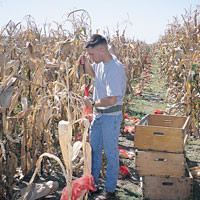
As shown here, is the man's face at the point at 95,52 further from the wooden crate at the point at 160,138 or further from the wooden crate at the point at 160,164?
the wooden crate at the point at 160,164

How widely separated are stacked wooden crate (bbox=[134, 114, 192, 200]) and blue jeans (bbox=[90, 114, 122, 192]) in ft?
1.17

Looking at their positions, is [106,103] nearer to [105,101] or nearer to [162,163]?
[105,101]

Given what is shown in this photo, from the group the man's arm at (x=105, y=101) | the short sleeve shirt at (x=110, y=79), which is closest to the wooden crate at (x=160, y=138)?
the short sleeve shirt at (x=110, y=79)

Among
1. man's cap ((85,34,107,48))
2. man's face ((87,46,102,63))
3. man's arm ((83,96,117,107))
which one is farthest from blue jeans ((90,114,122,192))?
man's cap ((85,34,107,48))

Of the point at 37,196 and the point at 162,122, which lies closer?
the point at 37,196

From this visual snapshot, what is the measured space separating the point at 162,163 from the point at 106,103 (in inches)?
42.4

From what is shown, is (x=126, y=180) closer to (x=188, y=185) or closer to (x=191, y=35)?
(x=188, y=185)

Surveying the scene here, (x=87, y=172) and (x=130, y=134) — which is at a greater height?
(x=87, y=172)

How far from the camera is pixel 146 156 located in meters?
3.56

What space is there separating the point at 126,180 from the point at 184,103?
→ 2.32 meters

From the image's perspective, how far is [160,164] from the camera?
11.5ft

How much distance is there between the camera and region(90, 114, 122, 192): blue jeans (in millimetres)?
3262

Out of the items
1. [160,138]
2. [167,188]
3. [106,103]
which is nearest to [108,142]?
[106,103]

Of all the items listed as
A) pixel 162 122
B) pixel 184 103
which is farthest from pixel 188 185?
pixel 184 103
